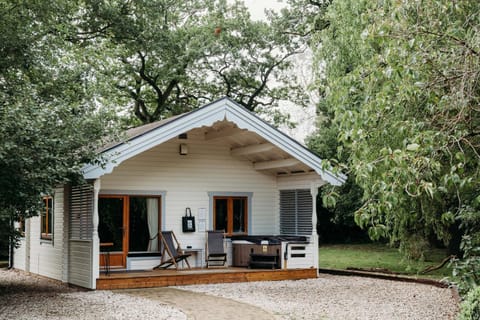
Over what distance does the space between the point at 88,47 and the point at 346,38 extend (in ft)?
34.2

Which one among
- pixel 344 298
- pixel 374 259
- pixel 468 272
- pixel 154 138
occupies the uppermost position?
pixel 154 138

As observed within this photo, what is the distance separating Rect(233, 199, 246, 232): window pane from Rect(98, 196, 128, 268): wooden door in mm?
2838

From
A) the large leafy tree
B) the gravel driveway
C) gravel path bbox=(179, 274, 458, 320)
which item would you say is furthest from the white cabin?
the large leafy tree

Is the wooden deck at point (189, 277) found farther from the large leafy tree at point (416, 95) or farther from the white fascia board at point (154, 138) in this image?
the large leafy tree at point (416, 95)

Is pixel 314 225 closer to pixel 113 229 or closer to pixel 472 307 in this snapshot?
pixel 113 229

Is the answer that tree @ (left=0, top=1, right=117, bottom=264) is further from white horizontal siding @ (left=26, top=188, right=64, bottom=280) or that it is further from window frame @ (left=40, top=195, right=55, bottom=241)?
window frame @ (left=40, top=195, right=55, bottom=241)

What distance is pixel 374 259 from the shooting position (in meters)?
18.9

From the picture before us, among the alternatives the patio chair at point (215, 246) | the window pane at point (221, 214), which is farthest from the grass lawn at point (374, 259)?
the patio chair at point (215, 246)

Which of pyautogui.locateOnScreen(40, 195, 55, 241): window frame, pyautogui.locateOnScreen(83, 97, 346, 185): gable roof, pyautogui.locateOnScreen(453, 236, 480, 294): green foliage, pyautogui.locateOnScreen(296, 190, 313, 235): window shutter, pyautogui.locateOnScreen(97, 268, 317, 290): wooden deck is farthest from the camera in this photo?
pyautogui.locateOnScreen(296, 190, 313, 235): window shutter

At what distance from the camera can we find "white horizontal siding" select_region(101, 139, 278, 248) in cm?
1348

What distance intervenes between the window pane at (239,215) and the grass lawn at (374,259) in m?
3.04

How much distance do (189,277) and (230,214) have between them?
2.97 meters

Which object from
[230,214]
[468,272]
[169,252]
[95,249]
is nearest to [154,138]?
[95,249]

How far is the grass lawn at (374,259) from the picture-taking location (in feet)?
49.5
